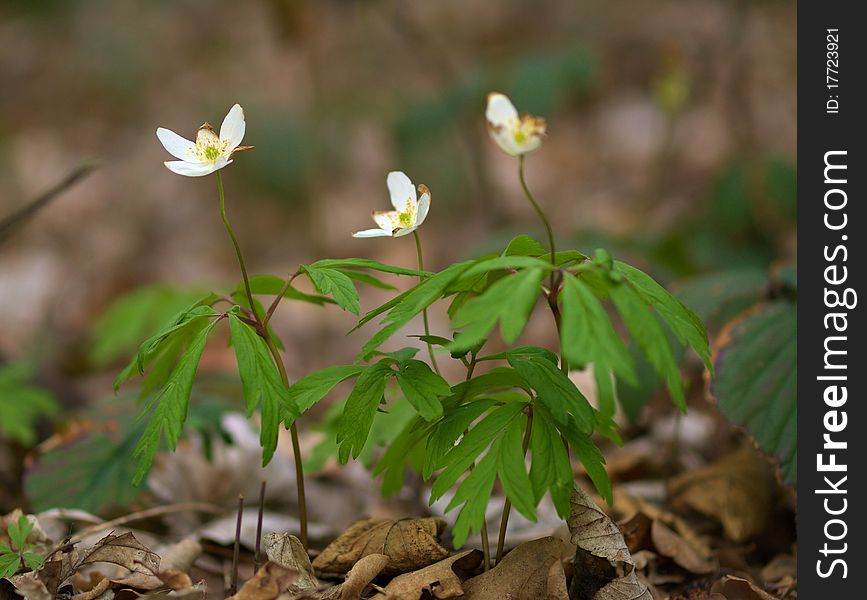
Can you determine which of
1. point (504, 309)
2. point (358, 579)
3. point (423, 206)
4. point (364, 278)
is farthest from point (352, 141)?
point (504, 309)

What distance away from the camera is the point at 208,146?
4.65 feet

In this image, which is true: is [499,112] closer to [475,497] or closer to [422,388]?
[422,388]

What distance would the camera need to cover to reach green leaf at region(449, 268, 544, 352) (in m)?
1.12

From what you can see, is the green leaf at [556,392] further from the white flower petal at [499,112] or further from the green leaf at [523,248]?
the white flower petal at [499,112]

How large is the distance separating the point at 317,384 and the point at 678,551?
101 cm

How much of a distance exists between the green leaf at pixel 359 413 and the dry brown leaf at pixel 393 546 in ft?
1.05

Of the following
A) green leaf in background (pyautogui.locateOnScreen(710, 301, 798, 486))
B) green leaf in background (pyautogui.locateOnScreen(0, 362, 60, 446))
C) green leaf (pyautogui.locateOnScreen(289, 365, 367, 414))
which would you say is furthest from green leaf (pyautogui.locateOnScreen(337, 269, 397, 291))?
green leaf in background (pyautogui.locateOnScreen(0, 362, 60, 446))

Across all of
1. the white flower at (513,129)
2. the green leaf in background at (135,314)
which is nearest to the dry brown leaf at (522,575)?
the white flower at (513,129)

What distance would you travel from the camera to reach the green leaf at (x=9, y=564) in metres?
1.45

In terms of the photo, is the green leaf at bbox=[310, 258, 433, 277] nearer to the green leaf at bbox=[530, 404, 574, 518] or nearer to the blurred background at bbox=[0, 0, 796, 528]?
the green leaf at bbox=[530, 404, 574, 518]

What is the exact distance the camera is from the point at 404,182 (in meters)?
1.48
